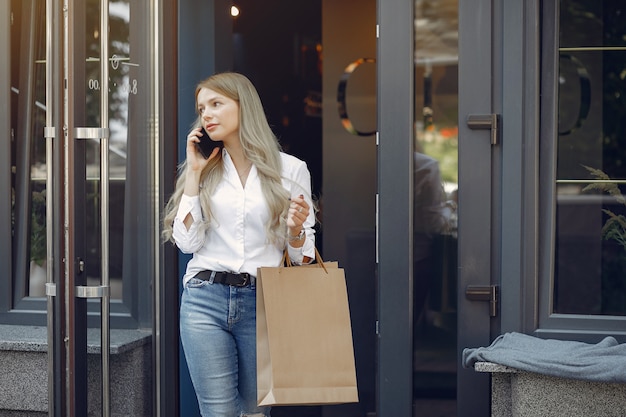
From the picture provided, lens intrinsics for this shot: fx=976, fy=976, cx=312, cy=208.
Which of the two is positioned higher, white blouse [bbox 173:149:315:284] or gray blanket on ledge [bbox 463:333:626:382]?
white blouse [bbox 173:149:315:284]

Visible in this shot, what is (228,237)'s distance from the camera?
3.05m

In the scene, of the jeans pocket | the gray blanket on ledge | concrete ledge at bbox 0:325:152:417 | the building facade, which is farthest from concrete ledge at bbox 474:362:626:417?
concrete ledge at bbox 0:325:152:417

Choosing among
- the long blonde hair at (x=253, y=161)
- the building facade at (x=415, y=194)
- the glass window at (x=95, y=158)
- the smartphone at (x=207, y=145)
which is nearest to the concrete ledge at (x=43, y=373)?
the building facade at (x=415, y=194)

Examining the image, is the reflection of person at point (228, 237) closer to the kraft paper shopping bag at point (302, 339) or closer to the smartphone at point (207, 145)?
the smartphone at point (207, 145)

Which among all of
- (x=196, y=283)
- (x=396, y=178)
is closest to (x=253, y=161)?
(x=196, y=283)

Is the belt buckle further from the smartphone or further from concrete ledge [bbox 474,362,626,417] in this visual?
concrete ledge [bbox 474,362,626,417]

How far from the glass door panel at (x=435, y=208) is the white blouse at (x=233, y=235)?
2.37 feet

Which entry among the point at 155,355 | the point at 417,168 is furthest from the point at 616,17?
the point at 155,355

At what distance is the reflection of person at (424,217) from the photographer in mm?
3656

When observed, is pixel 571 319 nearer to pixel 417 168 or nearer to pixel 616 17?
pixel 417 168

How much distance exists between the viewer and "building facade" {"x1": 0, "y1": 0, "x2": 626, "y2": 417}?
3316 mm

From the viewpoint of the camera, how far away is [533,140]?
3.49m

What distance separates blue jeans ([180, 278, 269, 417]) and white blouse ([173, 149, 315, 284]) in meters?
0.08

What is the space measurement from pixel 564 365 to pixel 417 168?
3.11 feet
